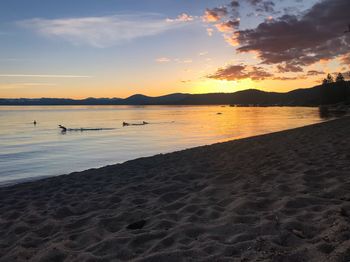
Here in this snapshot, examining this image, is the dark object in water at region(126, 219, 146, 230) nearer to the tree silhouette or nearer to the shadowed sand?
the shadowed sand

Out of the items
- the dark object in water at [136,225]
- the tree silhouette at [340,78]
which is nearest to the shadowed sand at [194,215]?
the dark object in water at [136,225]

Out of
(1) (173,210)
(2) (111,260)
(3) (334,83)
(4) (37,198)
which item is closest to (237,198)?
(1) (173,210)

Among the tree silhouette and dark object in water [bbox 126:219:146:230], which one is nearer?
dark object in water [bbox 126:219:146:230]

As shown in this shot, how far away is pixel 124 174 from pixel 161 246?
Result: 762cm

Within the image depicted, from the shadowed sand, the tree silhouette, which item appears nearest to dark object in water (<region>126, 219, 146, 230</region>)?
the shadowed sand

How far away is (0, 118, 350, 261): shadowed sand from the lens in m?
4.85

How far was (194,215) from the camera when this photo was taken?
653 centimetres

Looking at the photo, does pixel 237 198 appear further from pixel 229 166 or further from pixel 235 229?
pixel 229 166

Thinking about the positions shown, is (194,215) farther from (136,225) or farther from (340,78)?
(340,78)

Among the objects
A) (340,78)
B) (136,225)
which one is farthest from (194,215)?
(340,78)

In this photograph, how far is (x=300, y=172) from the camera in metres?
9.20

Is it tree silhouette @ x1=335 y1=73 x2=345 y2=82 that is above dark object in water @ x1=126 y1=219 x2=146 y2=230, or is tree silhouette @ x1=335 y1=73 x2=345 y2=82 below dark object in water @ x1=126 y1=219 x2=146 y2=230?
above

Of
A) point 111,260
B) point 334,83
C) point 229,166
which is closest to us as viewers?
point 111,260

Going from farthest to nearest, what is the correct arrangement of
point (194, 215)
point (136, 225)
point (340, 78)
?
point (340, 78) → point (194, 215) → point (136, 225)
